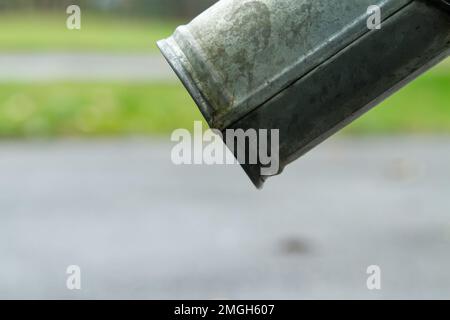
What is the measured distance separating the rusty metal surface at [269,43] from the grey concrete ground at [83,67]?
7.72 meters

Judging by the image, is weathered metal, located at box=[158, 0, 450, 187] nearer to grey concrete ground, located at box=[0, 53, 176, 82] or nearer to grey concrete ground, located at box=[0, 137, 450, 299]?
grey concrete ground, located at box=[0, 137, 450, 299]

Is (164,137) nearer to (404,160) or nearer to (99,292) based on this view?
(404,160)

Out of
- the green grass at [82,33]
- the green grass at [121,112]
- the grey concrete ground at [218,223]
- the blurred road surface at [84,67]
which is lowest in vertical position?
the grey concrete ground at [218,223]

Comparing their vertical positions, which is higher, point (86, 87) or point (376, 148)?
point (86, 87)

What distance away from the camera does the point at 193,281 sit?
3.56 m

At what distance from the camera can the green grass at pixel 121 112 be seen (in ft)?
21.7

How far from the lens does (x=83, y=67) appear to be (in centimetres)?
1039

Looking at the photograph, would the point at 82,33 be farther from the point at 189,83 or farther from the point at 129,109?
the point at 189,83

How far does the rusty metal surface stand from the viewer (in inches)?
40.4

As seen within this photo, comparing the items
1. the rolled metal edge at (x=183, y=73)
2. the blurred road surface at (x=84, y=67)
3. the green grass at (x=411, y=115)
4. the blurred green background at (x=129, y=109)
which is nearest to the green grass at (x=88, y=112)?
the blurred green background at (x=129, y=109)

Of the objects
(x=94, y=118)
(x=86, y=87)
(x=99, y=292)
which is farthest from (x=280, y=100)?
(x=86, y=87)

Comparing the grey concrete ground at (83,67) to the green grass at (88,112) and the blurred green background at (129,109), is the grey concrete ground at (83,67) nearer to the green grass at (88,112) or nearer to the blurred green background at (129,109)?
the blurred green background at (129,109)

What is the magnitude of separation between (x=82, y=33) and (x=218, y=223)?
13.0 meters
